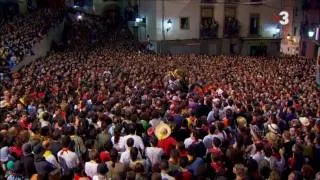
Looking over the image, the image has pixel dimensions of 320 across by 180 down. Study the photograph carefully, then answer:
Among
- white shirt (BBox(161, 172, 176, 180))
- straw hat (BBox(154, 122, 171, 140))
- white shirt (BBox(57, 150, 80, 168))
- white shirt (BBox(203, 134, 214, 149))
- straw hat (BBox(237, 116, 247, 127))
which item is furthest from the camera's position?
straw hat (BBox(237, 116, 247, 127))

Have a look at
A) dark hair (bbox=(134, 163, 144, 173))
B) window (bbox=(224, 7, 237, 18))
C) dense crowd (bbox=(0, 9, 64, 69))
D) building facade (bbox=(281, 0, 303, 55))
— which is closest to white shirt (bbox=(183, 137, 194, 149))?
dark hair (bbox=(134, 163, 144, 173))

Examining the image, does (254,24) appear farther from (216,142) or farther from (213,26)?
(216,142)

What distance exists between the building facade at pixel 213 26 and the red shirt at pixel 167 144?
27.6m

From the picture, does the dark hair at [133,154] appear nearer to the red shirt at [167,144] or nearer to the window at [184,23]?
the red shirt at [167,144]

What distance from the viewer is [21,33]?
93.6ft

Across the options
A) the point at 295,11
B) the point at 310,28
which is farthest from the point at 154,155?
the point at 295,11

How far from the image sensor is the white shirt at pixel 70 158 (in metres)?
8.10

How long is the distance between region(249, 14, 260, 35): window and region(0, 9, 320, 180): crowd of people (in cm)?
2217

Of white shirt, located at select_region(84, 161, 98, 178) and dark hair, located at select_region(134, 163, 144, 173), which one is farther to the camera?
white shirt, located at select_region(84, 161, 98, 178)

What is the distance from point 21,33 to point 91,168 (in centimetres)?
2251

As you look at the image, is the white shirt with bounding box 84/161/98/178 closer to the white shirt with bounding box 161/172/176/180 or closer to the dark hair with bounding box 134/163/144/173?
the dark hair with bounding box 134/163/144/173

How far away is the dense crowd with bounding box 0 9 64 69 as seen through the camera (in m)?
24.1

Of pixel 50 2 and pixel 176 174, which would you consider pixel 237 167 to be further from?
pixel 50 2

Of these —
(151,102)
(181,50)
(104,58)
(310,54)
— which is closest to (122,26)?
(181,50)
